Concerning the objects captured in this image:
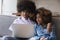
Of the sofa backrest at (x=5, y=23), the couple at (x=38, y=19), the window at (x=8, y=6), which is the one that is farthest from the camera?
the window at (x=8, y=6)

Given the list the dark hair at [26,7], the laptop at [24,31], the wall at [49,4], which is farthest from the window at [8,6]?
the laptop at [24,31]

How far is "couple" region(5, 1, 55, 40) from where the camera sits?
1.91m

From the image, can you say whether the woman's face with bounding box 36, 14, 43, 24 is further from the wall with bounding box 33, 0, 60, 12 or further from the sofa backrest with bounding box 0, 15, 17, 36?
the wall with bounding box 33, 0, 60, 12

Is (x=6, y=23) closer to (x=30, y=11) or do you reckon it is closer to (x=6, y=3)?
(x=30, y=11)

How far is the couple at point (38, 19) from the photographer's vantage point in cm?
191

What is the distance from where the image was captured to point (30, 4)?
2.15 meters

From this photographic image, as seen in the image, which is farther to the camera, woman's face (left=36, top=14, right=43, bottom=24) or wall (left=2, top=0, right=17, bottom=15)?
wall (left=2, top=0, right=17, bottom=15)

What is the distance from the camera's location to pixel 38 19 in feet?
6.36

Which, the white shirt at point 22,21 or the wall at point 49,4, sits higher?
the wall at point 49,4

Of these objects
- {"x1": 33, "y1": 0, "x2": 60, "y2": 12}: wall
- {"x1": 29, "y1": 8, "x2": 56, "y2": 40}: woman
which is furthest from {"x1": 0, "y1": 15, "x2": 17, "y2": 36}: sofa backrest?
{"x1": 33, "y1": 0, "x2": 60, "y2": 12}: wall

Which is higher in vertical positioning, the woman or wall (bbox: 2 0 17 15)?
wall (bbox: 2 0 17 15)

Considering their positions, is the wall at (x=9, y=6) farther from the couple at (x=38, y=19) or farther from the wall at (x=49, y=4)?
the couple at (x=38, y=19)

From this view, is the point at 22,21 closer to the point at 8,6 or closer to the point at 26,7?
the point at 26,7

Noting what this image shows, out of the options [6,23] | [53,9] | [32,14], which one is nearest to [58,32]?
[32,14]
